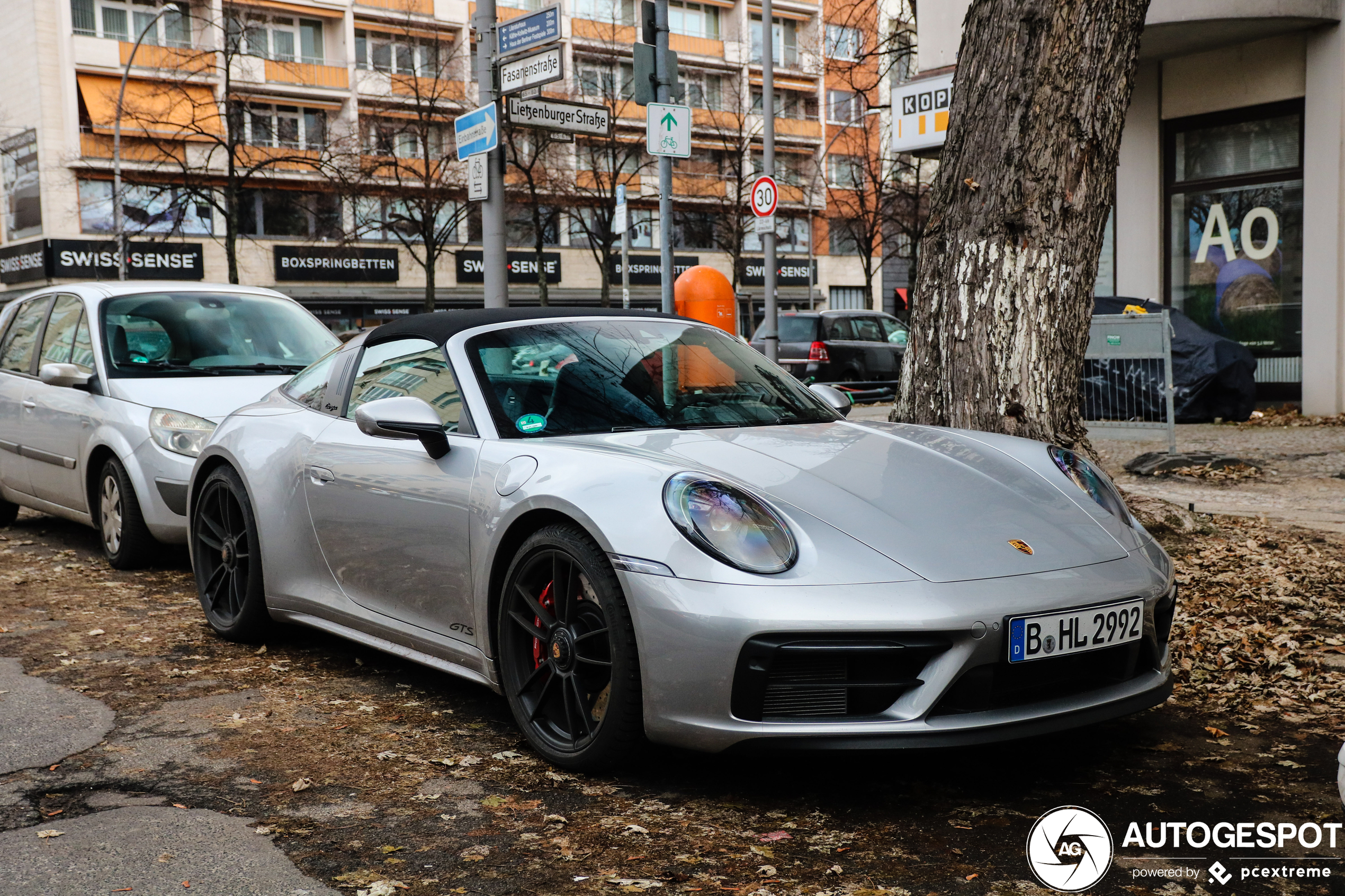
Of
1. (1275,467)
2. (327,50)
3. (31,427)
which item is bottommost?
(1275,467)

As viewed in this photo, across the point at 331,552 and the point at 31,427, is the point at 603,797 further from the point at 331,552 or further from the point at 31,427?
the point at 31,427

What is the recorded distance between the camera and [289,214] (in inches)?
1642

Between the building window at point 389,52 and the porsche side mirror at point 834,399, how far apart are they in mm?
38945

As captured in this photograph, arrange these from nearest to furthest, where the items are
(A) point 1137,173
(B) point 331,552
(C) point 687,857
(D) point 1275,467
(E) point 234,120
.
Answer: (C) point 687,857 → (B) point 331,552 → (D) point 1275,467 → (A) point 1137,173 → (E) point 234,120

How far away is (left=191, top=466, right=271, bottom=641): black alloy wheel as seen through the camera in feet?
15.9

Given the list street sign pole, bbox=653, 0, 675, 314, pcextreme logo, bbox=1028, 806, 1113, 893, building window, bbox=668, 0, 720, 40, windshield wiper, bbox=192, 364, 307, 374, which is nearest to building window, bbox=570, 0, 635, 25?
building window, bbox=668, 0, 720, 40

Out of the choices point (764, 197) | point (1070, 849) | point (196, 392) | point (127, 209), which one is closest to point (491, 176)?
point (196, 392)

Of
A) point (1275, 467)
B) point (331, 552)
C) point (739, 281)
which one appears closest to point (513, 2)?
point (739, 281)

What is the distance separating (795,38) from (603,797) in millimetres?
56744

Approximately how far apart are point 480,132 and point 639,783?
7957mm

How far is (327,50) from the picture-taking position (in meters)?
42.8

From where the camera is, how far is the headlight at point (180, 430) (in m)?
6.42

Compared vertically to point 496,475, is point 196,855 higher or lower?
lower

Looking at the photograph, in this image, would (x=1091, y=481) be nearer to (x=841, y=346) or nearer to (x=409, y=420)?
(x=409, y=420)
